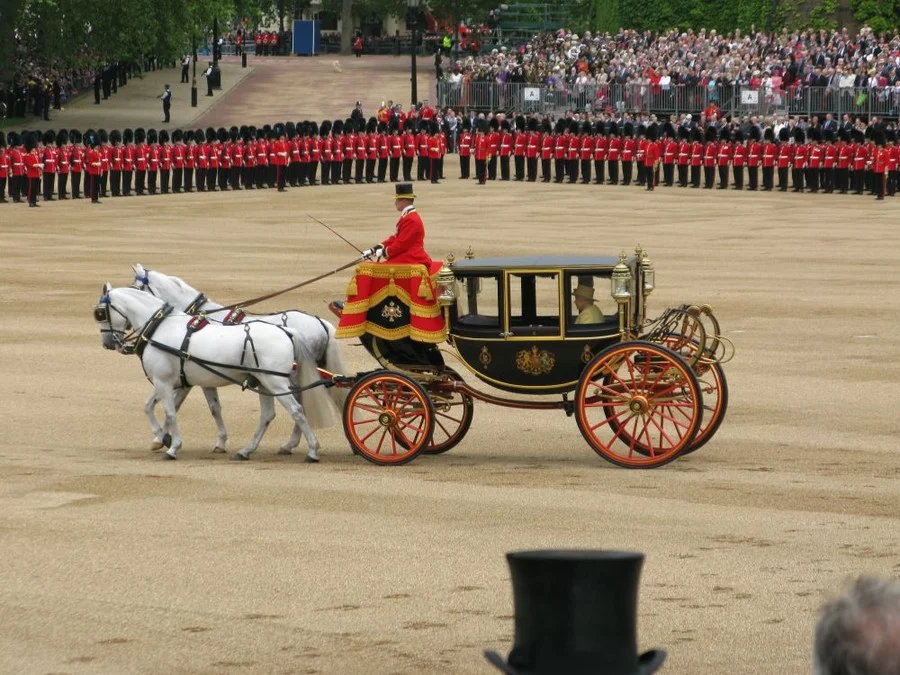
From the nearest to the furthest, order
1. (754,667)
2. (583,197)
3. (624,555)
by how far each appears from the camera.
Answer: (624,555) → (754,667) → (583,197)

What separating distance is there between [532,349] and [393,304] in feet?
3.20

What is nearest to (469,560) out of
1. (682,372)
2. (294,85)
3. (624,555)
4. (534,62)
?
(682,372)

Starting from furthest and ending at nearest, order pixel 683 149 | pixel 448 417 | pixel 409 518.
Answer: pixel 683 149 → pixel 448 417 → pixel 409 518

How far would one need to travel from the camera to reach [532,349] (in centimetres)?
1097

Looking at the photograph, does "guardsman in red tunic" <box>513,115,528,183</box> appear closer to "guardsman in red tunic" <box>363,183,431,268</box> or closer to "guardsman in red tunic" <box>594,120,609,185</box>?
"guardsman in red tunic" <box>594,120,609,185</box>

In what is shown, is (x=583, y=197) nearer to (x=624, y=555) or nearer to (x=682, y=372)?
(x=682, y=372)

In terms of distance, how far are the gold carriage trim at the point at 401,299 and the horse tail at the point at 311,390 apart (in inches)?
17.4

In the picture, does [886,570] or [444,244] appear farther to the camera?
[444,244]

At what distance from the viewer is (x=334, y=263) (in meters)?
23.3

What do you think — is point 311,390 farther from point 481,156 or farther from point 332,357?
point 481,156

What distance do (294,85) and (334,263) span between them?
135 ft

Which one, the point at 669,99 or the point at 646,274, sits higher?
the point at 669,99

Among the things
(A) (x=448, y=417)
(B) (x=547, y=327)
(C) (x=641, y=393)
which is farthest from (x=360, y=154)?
(C) (x=641, y=393)

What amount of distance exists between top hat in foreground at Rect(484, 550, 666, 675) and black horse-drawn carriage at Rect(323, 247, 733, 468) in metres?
7.37
